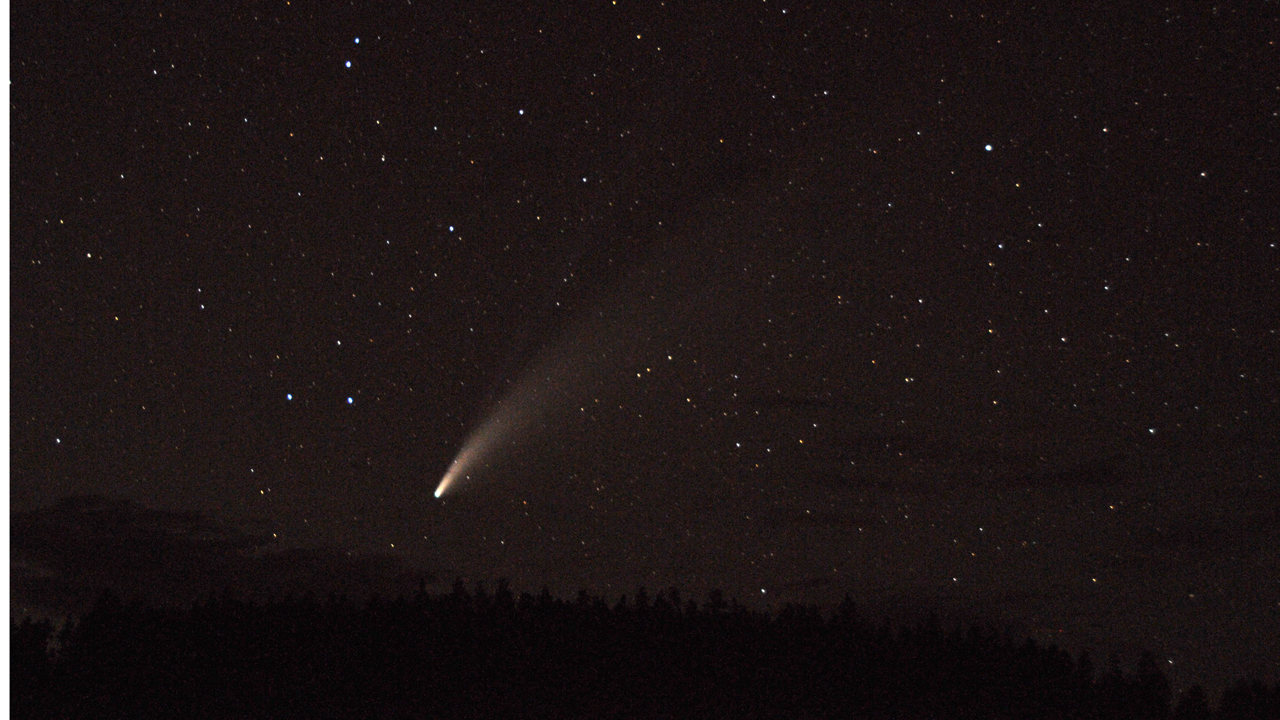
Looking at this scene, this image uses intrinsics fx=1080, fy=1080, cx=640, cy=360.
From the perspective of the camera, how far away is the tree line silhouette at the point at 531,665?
32469 mm

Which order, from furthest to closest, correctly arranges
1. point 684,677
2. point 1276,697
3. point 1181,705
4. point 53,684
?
1. point 1276,697
2. point 1181,705
3. point 684,677
4. point 53,684

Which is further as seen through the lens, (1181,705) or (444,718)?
(1181,705)

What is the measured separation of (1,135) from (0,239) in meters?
0.26

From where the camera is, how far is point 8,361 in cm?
264

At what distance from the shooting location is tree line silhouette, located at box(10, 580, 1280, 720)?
107ft

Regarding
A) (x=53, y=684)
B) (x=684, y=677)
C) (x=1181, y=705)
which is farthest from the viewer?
(x=1181, y=705)

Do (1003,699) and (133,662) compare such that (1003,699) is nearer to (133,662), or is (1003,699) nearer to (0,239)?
(133,662)

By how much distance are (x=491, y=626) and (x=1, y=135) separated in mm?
33806

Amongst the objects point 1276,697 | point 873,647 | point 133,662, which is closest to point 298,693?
point 133,662

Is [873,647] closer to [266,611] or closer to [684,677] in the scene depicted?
[684,677]

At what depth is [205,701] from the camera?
32.3 metres

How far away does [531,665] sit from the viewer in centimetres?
3409

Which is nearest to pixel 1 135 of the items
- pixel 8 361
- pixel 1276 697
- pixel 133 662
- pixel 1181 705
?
pixel 8 361

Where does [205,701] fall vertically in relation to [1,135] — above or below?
below
